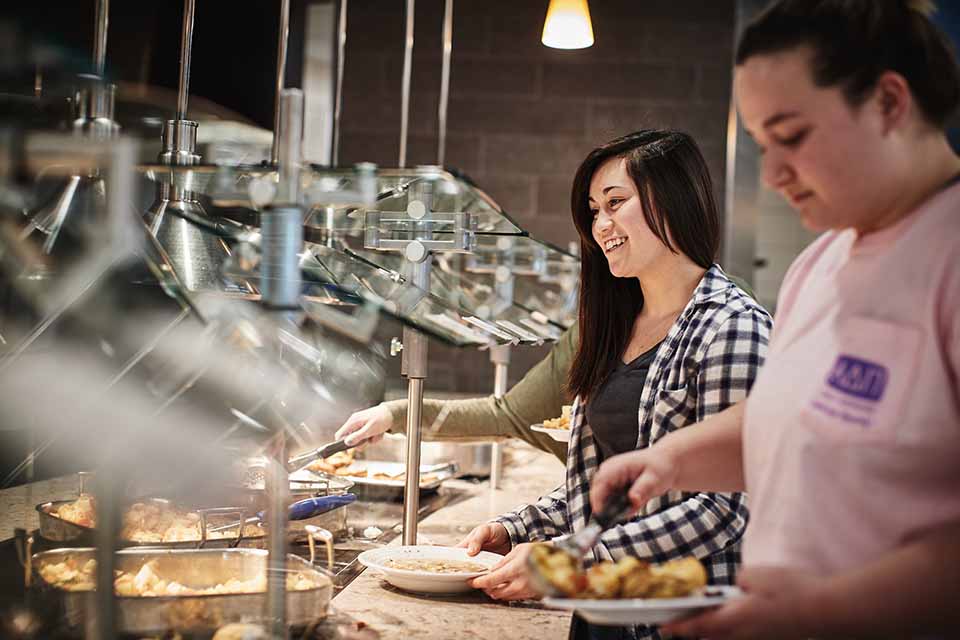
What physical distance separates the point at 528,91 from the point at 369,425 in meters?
3.64

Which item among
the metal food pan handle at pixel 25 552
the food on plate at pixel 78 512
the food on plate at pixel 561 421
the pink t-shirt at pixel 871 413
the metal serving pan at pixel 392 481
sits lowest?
the metal serving pan at pixel 392 481

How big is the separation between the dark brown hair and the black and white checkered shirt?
2.25ft

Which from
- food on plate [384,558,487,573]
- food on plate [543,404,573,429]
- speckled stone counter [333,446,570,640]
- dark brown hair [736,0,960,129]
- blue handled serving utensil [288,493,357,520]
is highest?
dark brown hair [736,0,960,129]

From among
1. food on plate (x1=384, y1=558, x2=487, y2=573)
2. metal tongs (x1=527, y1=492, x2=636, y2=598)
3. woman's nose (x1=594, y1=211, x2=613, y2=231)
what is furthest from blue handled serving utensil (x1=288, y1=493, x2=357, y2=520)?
metal tongs (x1=527, y1=492, x2=636, y2=598)

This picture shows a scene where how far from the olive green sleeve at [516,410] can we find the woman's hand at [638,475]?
4.41ft

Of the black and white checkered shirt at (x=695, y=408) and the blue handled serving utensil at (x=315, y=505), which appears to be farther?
the blue handled serving utensil at (x=315, y=505)

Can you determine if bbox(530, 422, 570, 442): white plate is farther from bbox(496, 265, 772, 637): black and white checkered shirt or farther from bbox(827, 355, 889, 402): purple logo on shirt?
bbox(827, 355, 889, 402): purple logo on shirt

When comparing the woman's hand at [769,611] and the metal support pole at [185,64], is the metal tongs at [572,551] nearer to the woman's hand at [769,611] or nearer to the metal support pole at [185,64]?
the woman's hand at [769,611]

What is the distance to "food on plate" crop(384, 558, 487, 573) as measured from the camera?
5.82 ft

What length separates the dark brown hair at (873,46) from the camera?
1.04m

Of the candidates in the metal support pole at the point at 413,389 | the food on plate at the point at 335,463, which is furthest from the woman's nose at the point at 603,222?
the food on plate at the point at 335,463

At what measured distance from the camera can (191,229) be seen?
5.19ft

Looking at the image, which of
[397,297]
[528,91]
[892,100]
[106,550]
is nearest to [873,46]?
[892,100]

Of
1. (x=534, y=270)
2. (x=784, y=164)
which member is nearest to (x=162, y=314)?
(x=784, y=164)
